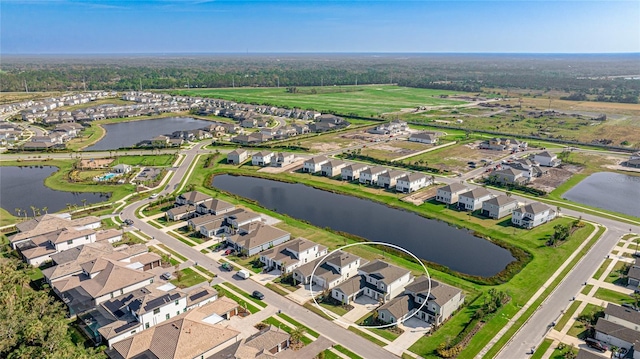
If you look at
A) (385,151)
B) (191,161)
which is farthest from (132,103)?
(385,151)

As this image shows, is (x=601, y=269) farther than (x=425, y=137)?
No

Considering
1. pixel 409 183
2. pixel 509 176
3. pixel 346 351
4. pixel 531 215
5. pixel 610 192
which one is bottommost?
pixel 346 351

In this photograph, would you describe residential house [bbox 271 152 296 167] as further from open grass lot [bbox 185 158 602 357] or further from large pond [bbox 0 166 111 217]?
large pond [bbox 0 166 111 217]

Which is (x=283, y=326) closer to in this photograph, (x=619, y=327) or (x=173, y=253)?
(x=173, y=253)

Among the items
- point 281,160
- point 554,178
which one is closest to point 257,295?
point 281,160

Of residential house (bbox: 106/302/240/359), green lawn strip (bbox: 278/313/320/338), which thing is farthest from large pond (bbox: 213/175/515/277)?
residential house (bbox: 106/302/240/359)

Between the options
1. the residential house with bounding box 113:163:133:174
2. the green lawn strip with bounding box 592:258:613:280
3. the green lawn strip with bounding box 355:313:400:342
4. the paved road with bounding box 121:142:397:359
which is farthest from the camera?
the residential house with bounding box 113:163:133:174

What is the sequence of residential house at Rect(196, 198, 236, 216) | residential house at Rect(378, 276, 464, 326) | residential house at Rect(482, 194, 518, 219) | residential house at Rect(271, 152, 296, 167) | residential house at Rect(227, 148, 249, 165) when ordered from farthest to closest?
residential house at Rect(227, 148, 249, 165), residential house at Rect(271, 152, 296, 167), residential house at Rect(482, 194, 518, 219), residential house at Rect(196, 198, 236, 216), residential house at Rect(378, 276, 464, 326)

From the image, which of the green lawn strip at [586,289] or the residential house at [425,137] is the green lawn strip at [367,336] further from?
the residential house at [425,137]
